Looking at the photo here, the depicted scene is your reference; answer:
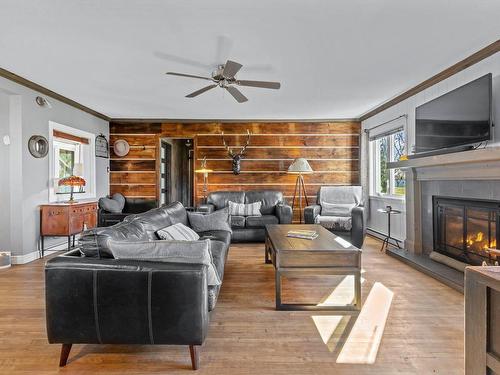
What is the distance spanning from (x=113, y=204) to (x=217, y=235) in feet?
9.34

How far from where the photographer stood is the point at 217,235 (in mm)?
3682

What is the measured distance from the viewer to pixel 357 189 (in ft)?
19.1

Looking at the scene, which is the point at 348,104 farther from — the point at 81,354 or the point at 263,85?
the point at 81,354

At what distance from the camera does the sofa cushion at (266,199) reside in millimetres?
5910

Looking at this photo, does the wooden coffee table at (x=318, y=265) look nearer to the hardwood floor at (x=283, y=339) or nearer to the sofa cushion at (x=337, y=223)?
the hardwood floor at (x=283, y=339)

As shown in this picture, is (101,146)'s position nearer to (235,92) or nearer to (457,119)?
(235,92)

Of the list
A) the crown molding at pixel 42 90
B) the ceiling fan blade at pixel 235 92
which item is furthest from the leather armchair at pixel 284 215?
the crown molding at pixel 42 90

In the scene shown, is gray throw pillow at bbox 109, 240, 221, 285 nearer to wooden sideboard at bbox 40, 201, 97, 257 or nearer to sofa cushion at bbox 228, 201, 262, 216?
wooden sideboard at bbox 40, 201, 97, 257

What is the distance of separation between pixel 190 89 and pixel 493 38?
11.5 feet

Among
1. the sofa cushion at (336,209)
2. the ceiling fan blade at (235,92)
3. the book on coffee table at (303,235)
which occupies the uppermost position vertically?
the ceiling fan blade at (235,92)

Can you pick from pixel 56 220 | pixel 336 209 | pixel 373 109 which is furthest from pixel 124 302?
pixel 373 109

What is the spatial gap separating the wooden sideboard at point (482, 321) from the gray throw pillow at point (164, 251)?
1.36 m

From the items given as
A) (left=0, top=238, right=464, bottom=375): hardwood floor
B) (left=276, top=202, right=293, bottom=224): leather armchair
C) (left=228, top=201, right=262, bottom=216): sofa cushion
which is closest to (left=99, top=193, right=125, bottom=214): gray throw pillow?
(left=228, top=201, right=262, bottom=216): sofa cushion

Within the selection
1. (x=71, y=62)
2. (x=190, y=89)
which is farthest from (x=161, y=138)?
(x=71, y=62)
